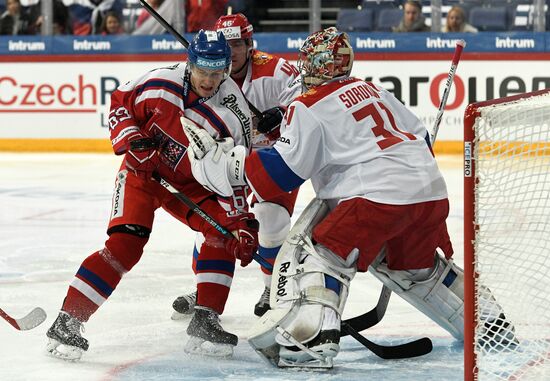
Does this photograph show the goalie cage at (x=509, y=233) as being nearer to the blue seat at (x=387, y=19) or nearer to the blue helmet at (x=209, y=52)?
the blue helmet at (x=209, y=52)

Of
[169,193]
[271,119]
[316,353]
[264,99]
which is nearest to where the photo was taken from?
[316,353]

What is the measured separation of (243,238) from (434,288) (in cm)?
55

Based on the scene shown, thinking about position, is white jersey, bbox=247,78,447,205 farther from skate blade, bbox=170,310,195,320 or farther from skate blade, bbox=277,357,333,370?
skate blade, bbox=170,310,195,320

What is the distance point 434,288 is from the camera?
3125mm

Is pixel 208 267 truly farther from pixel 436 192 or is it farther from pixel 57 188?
pixel 57 188

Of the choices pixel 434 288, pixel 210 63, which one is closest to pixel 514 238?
pixel 434 288

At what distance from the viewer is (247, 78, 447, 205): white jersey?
2.86 metres

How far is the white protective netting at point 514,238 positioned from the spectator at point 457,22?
17.0ft

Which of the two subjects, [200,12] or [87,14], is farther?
[87,14]

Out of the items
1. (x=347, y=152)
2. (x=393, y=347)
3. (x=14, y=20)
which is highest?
(x=347, y=152)

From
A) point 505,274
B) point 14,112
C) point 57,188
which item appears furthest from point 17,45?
point 505,274

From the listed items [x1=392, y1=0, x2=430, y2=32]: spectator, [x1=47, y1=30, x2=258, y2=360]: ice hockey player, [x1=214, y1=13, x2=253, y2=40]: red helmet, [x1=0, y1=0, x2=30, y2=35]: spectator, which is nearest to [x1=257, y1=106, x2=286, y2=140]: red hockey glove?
[x1=214, y1=13, x2=253, y2=40]: red helmet

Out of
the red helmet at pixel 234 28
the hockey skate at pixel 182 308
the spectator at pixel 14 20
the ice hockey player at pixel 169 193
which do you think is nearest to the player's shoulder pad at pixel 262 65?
the red helmet at pixel 234 28

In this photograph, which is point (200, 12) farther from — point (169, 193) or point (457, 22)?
point (169, 193)
